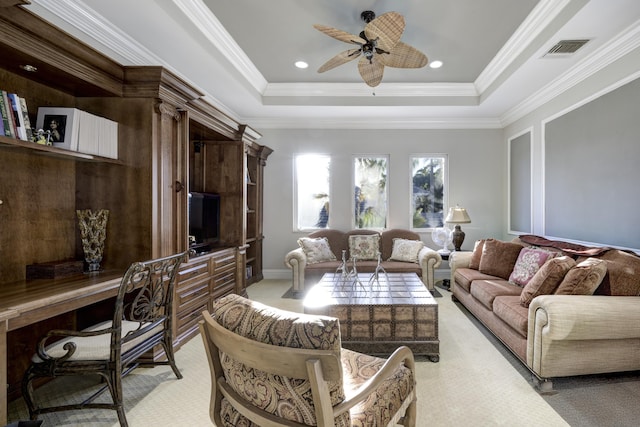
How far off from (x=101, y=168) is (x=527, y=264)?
3.94m

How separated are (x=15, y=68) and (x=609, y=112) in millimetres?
4905

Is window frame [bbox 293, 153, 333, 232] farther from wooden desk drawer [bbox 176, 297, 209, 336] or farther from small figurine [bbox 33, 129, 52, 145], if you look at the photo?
small figurine [bbox 33, 129, 52, 145]

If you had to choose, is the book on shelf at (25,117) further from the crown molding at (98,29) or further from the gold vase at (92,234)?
the crown molding at (98,29)

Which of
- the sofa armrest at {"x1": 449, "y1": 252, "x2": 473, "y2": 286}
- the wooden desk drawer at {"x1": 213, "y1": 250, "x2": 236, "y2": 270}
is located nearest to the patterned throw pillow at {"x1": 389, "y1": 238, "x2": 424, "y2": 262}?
the sofa armrest at {"x1": 449, "y1": 252, "x2": 473, "y2": 286}

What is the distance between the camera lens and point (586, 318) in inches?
81.4

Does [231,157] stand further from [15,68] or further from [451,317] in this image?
[451,317]

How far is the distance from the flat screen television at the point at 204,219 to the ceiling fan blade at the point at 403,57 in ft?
8.01

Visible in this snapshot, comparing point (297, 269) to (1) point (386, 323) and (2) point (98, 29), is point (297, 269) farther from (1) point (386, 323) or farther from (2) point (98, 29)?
(2) point (98, 29)

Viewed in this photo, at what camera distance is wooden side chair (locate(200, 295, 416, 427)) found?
978mm

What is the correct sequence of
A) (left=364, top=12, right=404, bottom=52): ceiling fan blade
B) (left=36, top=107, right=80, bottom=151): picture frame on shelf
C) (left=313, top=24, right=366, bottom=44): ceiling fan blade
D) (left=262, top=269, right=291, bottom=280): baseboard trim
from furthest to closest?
(left=262, top=269, right=291, bottom=280): baseboard trim, (left=313, top=24, right=366, bottom=44): ceiling fan blade, (left=364, top=12, right=404, bottom=52): ceiling fan blade, (left=36, top=107, right=80, bottom=151): picture frame on shelf

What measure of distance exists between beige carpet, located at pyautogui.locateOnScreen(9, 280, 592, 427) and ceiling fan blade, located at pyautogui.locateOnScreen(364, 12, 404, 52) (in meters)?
2.67

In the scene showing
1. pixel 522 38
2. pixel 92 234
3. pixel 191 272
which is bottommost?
pixel 191 272

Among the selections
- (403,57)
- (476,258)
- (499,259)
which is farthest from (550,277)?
(403,57)

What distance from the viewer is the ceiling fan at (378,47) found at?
2.51m
